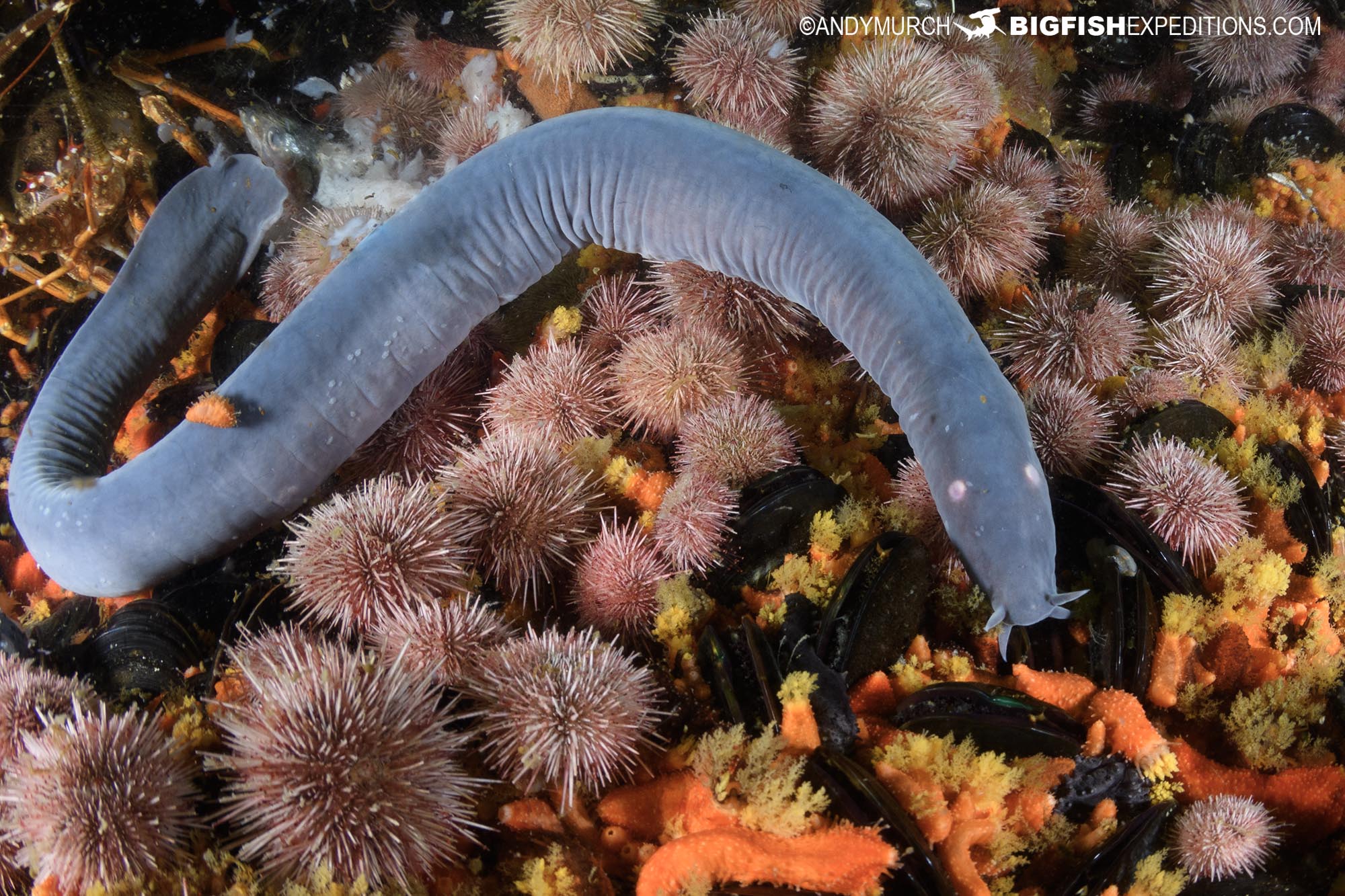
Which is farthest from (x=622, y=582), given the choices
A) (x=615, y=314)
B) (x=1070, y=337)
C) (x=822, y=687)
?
(x=1070, y=337)

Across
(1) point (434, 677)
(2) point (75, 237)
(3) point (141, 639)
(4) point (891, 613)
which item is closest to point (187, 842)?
(1) point (434, 677)

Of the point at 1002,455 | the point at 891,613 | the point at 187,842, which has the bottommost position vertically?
the point at 187,842

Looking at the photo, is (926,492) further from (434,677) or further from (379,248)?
(379,248)

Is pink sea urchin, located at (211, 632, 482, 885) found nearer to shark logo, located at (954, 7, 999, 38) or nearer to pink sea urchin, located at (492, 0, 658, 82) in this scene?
pink sea urchin, located at (492, 0, 658, 82)

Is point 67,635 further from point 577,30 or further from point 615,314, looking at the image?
point 577,30

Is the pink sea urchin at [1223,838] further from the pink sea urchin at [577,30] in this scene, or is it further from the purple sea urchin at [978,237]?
the pink sea urchin at [577,30]
